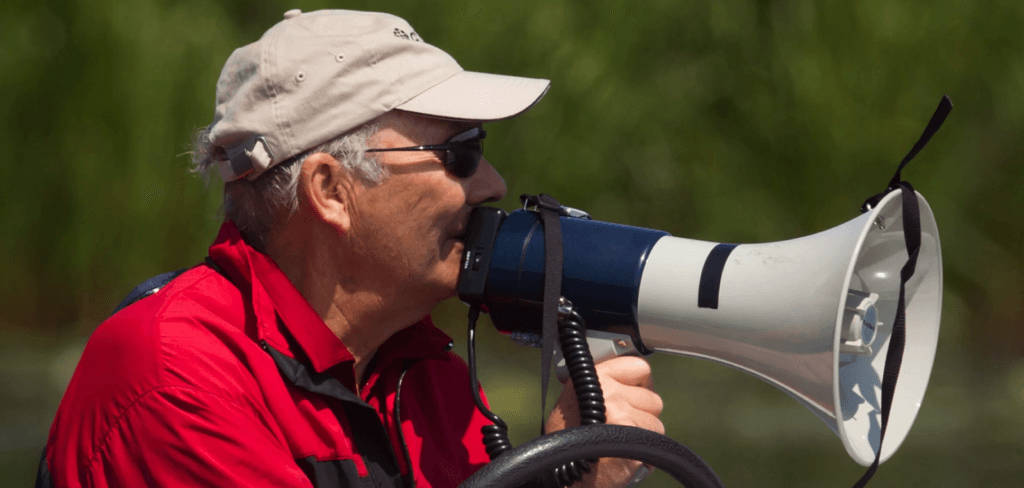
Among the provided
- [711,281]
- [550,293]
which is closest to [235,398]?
[550,293]

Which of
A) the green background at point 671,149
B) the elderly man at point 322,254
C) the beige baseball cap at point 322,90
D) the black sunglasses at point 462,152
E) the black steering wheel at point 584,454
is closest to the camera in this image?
the black steering wheel at point 584,454

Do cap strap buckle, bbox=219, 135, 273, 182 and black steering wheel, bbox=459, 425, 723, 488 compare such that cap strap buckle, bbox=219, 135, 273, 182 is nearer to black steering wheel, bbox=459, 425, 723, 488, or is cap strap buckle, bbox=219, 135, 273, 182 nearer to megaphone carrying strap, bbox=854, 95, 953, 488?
black steering wheel, bbox=459, 425, 723, 488

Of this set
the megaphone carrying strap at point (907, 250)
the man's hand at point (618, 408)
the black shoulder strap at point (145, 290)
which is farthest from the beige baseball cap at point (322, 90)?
the megaphone carrying strap at point (907, 250)

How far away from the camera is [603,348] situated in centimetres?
166

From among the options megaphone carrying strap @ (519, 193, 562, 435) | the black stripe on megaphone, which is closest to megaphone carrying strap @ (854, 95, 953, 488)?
the black stripe on megaphone

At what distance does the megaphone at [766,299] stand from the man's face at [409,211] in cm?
8

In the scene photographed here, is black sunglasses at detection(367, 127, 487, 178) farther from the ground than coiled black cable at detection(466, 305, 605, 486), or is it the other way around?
black sunglasses at detection(367, 127, 487, 178)

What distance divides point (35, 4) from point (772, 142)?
8.72ft

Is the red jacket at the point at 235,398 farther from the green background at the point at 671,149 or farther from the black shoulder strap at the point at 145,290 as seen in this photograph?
the green background at the point at 671,149

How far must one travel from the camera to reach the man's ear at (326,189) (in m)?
1.59

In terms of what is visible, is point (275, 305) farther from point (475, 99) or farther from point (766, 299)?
point (766, 299)

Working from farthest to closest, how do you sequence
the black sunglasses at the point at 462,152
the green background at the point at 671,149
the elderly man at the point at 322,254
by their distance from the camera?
the green background at the point at 671,149 < the black sunglasses at the point at 462,152 < the elderly man at the point at 322,254

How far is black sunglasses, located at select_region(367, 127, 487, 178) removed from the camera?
1.66 meters

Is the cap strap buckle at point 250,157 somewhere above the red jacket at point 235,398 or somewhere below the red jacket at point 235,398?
above
